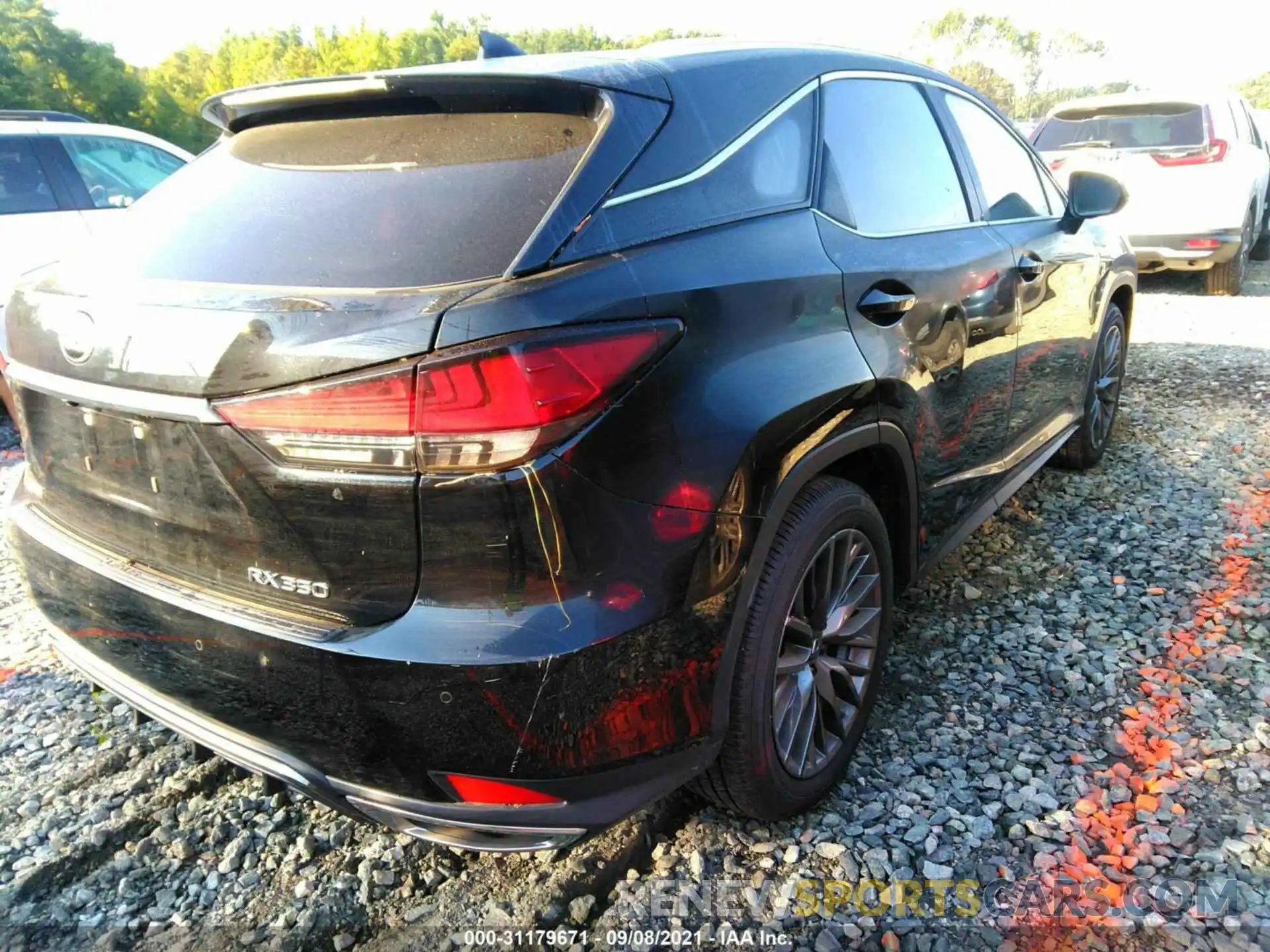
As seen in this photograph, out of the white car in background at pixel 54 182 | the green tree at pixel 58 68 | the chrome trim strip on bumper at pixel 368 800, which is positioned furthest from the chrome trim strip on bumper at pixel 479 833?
the green tree at pixel 58 68

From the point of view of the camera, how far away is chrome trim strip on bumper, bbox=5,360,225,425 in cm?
160

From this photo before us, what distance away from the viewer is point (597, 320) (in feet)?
5.08

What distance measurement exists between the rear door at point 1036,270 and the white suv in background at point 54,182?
5142mm

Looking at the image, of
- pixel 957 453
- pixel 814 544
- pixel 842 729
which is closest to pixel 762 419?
pixel 814 544

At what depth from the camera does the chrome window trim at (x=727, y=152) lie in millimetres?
1743

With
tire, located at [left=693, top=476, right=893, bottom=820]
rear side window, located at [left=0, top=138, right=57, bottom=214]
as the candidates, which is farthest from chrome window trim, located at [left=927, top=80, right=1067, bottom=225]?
rear side window, located at [left=0, top=138, right=57, bottom=214]

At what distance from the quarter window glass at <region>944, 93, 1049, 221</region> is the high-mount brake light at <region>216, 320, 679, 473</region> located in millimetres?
2116

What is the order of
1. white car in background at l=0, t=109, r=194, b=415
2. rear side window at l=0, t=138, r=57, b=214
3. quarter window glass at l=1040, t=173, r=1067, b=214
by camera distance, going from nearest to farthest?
quarter window glass at l=1040, t=173, r=1067, b=214 → white car in background at l=0, t=109, r=194, b=415 → rear side window at l=0, t=138, r=57, b=214

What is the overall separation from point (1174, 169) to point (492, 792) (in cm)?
879

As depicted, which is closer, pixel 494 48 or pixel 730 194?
pixel 730 194

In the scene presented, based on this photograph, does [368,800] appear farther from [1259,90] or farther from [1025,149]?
[1259,90]

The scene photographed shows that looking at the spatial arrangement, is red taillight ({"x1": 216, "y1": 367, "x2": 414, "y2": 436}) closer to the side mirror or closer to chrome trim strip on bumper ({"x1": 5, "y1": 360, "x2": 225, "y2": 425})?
chrome trim strip on bumper ({"x1": 5, "y1": 360, "x2": 225, "y2": 425})

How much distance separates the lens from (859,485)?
2.42 m

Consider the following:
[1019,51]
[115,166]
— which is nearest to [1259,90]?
[1019,51]
